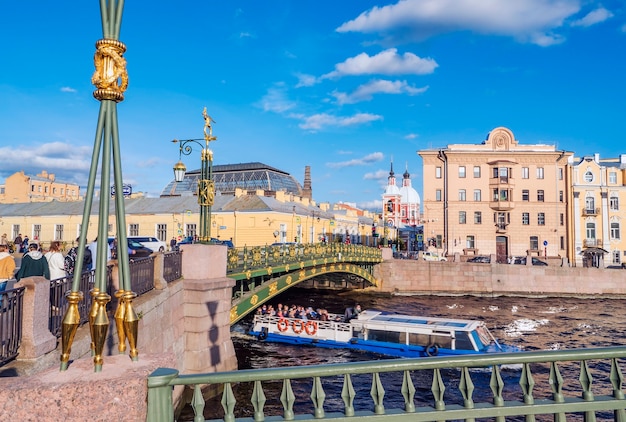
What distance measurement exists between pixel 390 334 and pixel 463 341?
10.4 feet

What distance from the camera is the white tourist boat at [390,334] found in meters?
19.8

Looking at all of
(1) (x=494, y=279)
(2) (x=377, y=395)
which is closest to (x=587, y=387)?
(2) (x=377, y=395)

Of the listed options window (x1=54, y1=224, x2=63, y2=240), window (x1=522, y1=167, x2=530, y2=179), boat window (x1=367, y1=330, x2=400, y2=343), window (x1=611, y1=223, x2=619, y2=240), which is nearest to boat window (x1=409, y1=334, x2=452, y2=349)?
boat window (x1=367, y1=330, x2=400, y2=343)

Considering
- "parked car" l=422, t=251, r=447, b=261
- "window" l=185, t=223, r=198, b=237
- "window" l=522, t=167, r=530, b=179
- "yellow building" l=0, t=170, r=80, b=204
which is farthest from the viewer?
"yellow building" l=0, t=170, r=80, b=204

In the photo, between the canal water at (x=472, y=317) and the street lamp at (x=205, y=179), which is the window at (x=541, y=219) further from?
the street lamp at (x=205, y=179)

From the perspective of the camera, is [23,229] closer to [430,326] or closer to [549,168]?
[430,326]

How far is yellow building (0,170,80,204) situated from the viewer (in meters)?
66.5

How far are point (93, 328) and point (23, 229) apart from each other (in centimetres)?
4536

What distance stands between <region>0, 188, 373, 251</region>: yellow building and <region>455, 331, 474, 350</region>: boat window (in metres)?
19.0

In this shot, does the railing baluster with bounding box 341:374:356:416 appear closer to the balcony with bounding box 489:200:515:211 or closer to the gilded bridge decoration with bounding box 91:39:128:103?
the gilded bridge decoration with bounding box 91:39:128:103

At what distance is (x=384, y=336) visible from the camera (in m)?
21.2

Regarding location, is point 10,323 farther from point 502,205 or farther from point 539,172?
point 539,172

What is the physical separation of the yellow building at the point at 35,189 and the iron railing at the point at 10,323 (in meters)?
59.5

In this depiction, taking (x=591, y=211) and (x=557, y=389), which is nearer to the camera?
(x=557, y=389)
